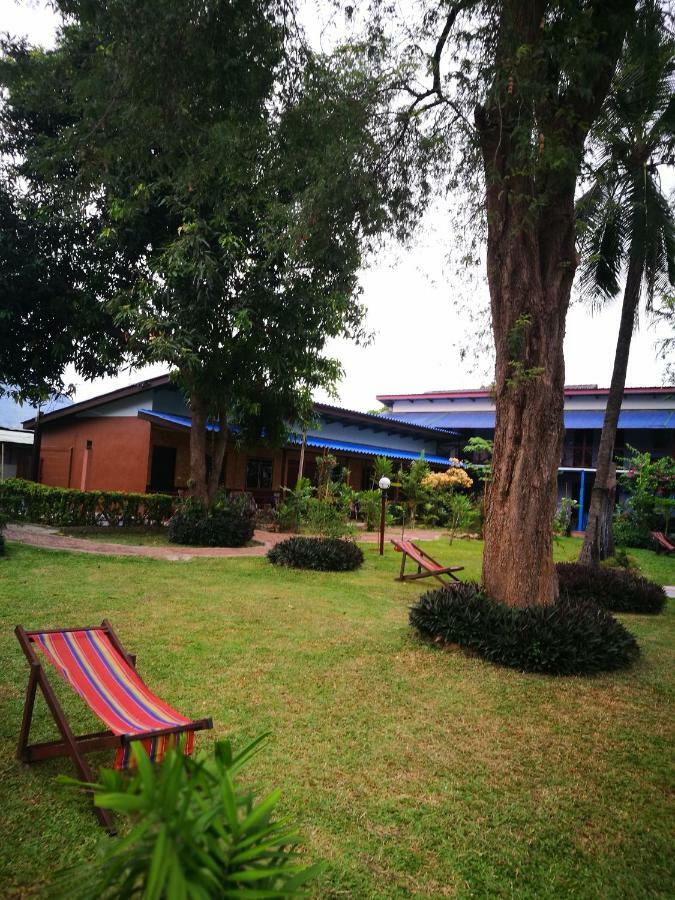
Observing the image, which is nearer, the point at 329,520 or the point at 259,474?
the point at 329,520

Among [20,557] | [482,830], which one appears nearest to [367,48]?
[482,830]

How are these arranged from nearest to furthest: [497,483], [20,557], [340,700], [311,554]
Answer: [340,700], [497,483], [20,557], [311,554]

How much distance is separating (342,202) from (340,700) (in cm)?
447

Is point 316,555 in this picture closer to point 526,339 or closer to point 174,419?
point 526,339

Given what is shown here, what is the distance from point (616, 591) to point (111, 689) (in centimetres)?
781

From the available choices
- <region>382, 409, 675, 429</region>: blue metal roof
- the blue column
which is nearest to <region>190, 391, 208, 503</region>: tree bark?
the blue column

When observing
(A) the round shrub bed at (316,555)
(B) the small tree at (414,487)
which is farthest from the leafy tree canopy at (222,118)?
(B) the small tree at (414,487)

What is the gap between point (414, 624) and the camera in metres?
6.38

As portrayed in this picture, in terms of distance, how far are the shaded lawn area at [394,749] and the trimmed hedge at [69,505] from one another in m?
7.16

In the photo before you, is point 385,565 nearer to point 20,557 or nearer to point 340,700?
point 20,557

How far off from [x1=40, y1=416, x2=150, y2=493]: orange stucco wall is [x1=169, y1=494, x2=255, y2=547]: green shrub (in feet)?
14.8

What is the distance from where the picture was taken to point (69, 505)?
1438 centimetres

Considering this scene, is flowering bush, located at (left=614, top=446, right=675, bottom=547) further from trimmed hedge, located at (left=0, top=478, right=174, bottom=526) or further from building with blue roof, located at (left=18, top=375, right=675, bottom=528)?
trimmed hedge, located at (left=0, top=478, right=174, bottom=526)

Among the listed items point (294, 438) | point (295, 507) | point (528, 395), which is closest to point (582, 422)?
point (294, 438)
